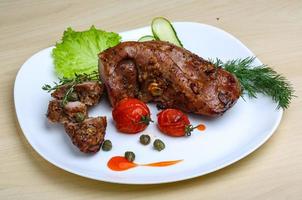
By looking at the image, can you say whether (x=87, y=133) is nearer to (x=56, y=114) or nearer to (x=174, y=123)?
(x=56, y=114)

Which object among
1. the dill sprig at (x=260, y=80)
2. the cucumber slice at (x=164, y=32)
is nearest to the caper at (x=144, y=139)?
the dill sprig at (x=260, y=80)

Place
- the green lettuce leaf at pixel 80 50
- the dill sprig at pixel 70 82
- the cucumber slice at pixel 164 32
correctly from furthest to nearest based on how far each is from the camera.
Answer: the cucumber slice at pixel 164 32 → the green lettuce leaf at pixel 80 50 → the dill sprig at pixel 70 82

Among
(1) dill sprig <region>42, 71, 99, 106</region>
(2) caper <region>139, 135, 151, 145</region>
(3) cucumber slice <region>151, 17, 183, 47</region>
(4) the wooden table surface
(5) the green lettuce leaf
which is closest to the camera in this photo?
(4) the wooden table surface

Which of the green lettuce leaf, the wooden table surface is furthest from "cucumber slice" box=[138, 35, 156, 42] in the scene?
the wooden table surface

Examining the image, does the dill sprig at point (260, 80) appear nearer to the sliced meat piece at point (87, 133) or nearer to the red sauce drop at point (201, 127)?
the red sauce drop at point (201, 127)

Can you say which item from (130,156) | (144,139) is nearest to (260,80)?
(144,139)

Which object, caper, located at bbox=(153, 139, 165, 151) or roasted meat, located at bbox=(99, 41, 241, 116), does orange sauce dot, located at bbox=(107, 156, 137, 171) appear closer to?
caper, located at bbox=(153, 139, 165, 151)
